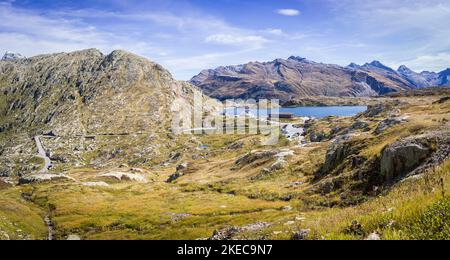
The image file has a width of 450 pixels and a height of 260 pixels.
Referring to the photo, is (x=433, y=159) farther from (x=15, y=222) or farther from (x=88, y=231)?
(x=15, y=222)

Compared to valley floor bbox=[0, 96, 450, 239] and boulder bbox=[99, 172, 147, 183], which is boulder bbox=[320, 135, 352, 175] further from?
boulder bbox=[99, 172, 147, 183]

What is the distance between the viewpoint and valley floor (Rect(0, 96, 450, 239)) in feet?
46.9

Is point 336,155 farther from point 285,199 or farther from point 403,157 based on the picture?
point 403,157

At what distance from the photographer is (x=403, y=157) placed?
143 ft

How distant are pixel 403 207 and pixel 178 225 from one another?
6310cm

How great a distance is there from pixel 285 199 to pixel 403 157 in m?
32.4

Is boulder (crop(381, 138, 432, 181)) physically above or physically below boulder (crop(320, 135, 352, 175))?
above

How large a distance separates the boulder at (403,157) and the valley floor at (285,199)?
210mm

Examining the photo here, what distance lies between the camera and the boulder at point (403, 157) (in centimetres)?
4166

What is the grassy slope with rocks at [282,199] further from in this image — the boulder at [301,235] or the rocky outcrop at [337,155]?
the rocky outcrop at [337,155]

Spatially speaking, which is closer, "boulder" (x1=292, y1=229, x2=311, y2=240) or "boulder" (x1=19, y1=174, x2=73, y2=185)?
"boulder" (x1=292, y1=229, x2=311, y2=240)

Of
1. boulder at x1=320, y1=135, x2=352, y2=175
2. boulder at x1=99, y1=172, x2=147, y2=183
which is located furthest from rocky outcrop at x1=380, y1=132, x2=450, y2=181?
boulder at x1=99, y1=172, x2=147, y2=183

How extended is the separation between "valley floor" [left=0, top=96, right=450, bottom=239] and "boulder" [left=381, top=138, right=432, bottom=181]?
0.69 ft
